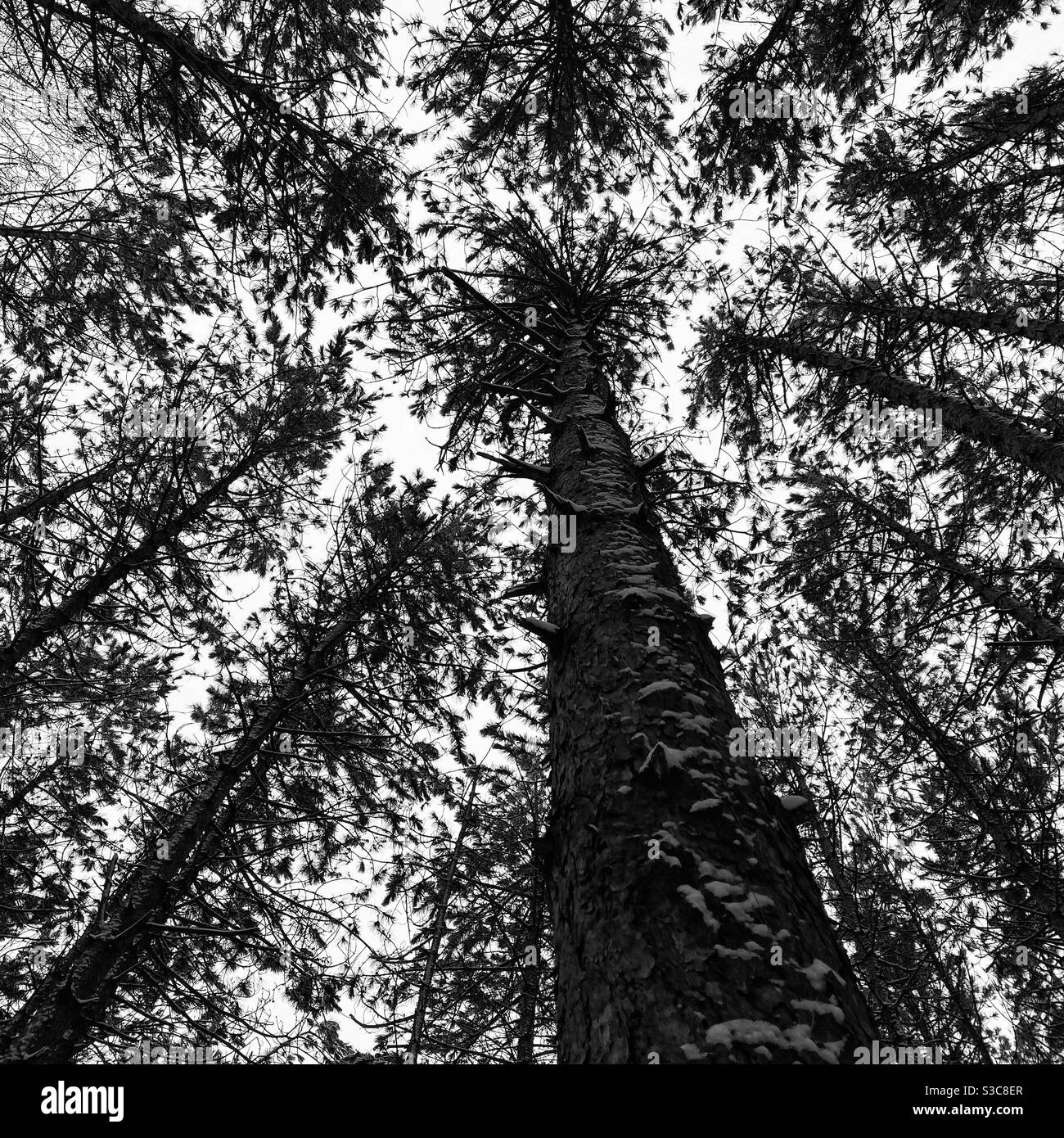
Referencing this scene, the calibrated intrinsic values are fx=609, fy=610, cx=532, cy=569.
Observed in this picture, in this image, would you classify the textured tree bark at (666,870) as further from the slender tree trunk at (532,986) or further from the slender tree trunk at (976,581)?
the slender tree trunk at (532,986)

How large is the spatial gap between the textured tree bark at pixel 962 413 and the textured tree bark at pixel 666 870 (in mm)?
3503

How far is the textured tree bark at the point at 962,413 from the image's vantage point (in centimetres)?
527

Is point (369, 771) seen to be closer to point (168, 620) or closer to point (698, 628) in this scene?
point (168, 620)

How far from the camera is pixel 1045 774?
588 centimetres

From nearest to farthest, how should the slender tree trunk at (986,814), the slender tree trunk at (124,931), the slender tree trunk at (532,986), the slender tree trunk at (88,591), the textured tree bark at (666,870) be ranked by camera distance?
the textured tree bark at (666,870) < the slender tree trunk at (124,931) < the slender tree trunk at (986,814) < the slender tree trunk at (88,591) < the slender tree trunk at (532,986)

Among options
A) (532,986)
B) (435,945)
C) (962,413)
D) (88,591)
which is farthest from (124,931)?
(962,413)

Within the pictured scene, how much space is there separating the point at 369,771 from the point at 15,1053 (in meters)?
3.33

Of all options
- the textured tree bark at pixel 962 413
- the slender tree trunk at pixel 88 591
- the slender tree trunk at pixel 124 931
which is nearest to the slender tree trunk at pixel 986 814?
the textured tree bark at pixel 962 413

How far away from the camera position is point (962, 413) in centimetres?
631

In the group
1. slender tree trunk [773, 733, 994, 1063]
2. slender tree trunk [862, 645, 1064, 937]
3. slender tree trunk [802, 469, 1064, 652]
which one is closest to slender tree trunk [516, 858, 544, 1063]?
slender tree trunk [773, 733, 994, 1063]

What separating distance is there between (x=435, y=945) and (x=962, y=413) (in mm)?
7316

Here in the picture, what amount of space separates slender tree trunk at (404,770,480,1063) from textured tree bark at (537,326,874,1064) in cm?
352

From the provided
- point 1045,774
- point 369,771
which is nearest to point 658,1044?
point 369,771

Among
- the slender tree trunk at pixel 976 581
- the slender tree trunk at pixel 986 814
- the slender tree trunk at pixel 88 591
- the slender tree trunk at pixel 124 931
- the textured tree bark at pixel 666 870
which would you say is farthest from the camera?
the slender tree trunk at pixel 88 591
